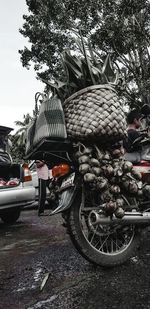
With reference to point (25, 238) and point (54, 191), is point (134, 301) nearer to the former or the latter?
point (54, 191)

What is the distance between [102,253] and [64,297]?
806 millimetres

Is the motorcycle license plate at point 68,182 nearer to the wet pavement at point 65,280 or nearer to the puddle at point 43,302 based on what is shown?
the wet pavement at point 65,280

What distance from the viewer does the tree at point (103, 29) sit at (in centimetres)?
1598

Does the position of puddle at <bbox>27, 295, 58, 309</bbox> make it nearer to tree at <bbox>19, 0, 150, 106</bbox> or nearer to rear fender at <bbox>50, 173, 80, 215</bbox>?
rear fender at <bbox>50, 173, 80, 215</bbox>

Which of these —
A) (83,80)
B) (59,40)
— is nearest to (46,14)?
(59,40)

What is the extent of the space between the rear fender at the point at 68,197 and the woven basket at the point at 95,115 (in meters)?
0.48

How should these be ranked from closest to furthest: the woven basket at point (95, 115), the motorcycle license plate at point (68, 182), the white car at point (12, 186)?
the woven basket at point (95, 115)
the motorcycle license plate at point (68, 182)
the white car at point (12, 186)

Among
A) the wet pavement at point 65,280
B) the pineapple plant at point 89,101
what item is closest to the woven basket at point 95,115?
the pineapple plant at point 89,101

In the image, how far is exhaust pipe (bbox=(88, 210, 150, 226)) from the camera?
369 centimetres

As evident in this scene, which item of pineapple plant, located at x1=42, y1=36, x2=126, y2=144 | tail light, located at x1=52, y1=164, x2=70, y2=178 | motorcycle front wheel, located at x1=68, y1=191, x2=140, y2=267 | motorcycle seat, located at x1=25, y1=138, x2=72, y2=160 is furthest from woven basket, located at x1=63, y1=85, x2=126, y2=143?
motorcycle front wheel, located at x1=68, y1=191, x2=140, y2=267

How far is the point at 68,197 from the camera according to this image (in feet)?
12.4

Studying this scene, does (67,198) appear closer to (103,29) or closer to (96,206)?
(96,206)

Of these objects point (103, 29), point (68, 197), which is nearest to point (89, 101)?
point (68, 197)

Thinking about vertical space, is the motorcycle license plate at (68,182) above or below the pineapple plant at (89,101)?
below
